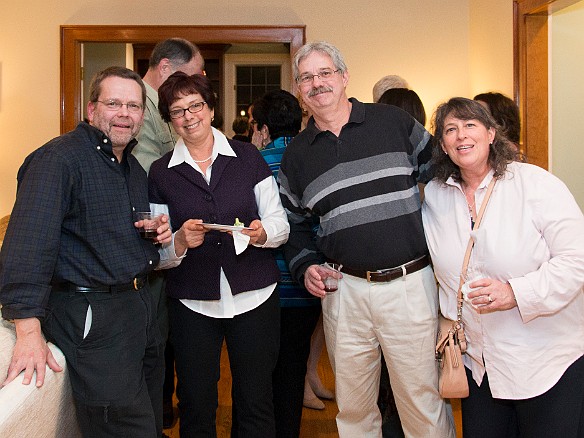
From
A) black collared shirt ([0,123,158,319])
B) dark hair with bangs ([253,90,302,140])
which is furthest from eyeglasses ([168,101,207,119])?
dark hair with bangs ([253,90,302,140])

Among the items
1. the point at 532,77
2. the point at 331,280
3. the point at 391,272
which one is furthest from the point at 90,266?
the point at 532,77

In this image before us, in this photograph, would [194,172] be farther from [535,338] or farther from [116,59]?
[116,59]

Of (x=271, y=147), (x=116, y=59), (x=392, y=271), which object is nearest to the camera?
(x=392, y=271)

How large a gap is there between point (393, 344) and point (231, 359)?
0.60 metres

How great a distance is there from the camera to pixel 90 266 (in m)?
1.84

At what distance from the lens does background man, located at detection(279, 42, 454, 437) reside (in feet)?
7.09

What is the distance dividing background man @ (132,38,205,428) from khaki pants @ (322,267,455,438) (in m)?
0.67

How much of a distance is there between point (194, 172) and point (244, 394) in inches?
33.1

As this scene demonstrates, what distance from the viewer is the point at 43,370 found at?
5.51ft

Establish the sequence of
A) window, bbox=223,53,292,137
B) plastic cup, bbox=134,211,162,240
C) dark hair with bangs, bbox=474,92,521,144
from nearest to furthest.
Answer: plastic cup, bbox=134,211,162,240
dark hair with bangs, bbox=474,92,521,144
window, bbox=223,53,292,137

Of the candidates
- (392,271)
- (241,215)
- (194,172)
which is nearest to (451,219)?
(392,271)

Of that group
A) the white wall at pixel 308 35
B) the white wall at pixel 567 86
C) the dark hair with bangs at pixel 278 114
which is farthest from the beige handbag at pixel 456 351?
the white wall at pixel 308 35

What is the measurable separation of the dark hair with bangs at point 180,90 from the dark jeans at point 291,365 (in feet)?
3.03

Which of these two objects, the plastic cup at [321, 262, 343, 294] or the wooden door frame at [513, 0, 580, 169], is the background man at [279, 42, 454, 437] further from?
the wooden door frame at [513, 0, 580, 169]
